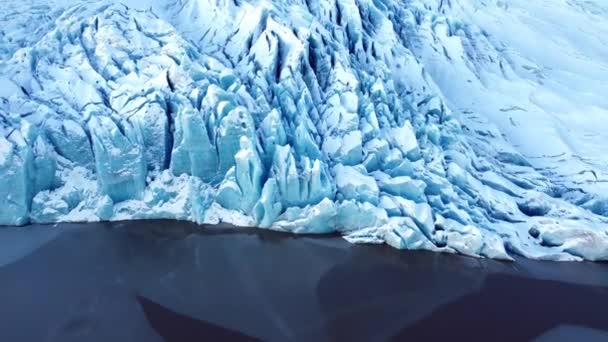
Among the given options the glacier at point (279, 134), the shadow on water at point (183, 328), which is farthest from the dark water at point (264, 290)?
the glacier at point (279, 134)

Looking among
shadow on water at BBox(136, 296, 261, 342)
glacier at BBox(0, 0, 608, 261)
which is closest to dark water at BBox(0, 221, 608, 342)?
shadow on water at BBox(136, 296, 261, 342)

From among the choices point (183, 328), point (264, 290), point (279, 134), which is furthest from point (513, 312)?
point (279, 134)

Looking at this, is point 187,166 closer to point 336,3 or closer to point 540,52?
point 336,3

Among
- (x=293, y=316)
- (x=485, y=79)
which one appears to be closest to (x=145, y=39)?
(x=293, y=316)

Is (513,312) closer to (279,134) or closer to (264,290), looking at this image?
(264,290)

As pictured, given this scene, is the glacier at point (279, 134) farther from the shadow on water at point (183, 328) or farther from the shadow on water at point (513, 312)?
the shadow on water at point (183, 328)
